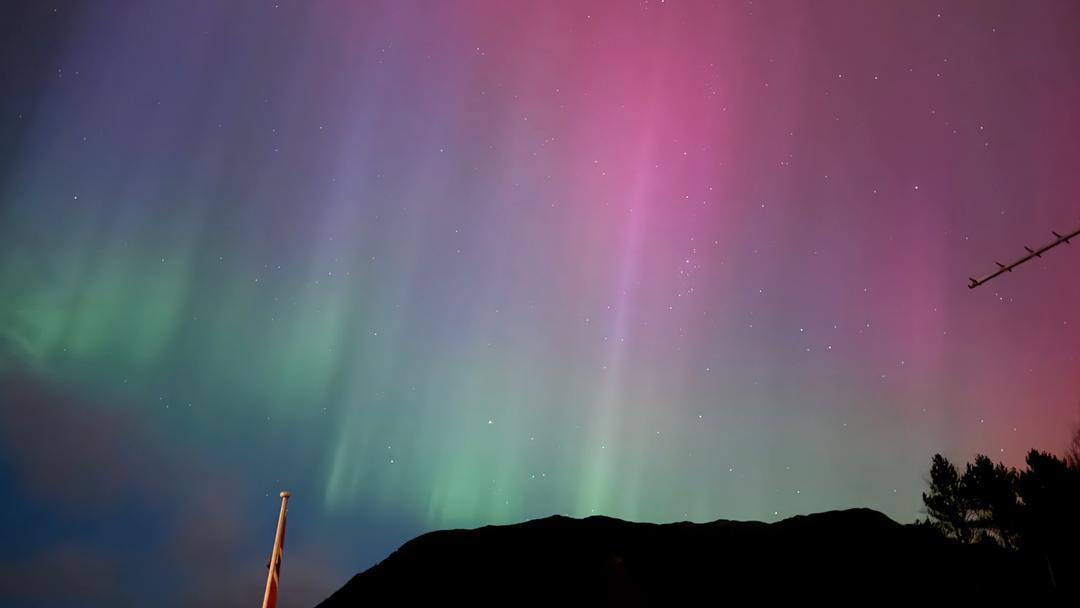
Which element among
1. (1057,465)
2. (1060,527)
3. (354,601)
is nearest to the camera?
(354,601)

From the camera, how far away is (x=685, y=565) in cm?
2614

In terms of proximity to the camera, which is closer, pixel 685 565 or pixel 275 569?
pixel 275 569

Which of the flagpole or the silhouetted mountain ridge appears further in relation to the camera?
the silhouetted mountain ridge

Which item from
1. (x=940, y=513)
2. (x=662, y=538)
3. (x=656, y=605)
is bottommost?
(x=656, y=605)

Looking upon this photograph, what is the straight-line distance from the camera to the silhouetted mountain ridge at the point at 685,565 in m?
24.7

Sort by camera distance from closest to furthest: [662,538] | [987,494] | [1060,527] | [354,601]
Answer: [354,601], [662,538], [1060,527], [987,494]

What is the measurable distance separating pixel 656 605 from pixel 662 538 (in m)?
3.87

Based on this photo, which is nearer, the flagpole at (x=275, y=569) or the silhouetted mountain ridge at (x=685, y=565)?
the flagpole at (x=275, y=569)

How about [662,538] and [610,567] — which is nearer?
[610,567]

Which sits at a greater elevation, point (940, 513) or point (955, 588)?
point (940, 513)

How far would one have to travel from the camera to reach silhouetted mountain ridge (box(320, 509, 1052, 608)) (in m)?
24.7

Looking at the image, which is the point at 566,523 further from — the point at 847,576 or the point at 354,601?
the point at 847,576

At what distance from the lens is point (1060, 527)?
143ft

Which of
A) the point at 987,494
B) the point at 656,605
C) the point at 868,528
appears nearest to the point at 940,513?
the point at 987,494
